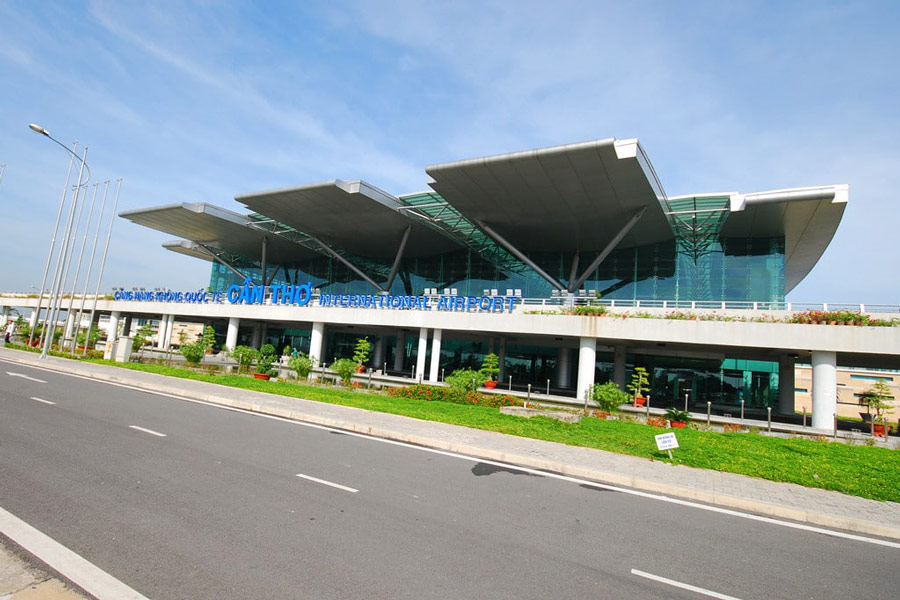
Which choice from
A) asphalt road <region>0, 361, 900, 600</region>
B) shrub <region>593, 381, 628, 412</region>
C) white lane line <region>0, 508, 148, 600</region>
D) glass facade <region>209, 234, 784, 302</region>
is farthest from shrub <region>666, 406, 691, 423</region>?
glass facade <region>209, 234, 784, 302</region>

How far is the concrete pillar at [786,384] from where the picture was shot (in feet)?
101

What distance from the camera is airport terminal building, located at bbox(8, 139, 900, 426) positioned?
2600 centimetres

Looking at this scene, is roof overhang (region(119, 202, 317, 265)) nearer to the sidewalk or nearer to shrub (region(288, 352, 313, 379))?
shrub (region(288, 352, 313, 379))

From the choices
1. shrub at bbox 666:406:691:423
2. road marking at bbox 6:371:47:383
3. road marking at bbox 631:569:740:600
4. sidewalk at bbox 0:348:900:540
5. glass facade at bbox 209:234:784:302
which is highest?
glass facade at bbox 209:234:784:302

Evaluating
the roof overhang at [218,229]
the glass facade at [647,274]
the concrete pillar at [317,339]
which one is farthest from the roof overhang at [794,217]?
the roof overhang at [218,229]

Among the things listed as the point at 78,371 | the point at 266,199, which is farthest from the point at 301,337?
the point at 78,371

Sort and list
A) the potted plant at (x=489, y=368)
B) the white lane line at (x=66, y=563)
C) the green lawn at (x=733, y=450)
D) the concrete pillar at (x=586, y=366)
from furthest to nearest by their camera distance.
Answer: the potted plant at (x=489, y=368)
the concrete pillar at (x=586, y=366)
the green lawn at (x=733, y=450)
the white lane line at (x=66, y=563)

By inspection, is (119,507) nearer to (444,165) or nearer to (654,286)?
(444,165)

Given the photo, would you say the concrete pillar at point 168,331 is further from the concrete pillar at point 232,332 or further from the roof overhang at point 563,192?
the roof overhang at point 563,192

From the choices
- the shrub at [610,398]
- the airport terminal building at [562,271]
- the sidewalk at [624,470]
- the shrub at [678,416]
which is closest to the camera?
the sidewalk at [624,470]

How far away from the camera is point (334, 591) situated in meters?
4.52

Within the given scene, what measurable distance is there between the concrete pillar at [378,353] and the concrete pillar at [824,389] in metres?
35.4

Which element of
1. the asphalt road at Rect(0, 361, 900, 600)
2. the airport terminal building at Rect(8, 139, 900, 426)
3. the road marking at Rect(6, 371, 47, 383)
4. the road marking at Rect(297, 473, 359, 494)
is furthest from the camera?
the airport terminal building at Rect(8, 139, 900, 426)

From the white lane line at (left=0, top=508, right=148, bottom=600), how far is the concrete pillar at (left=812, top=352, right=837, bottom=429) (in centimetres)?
2499
